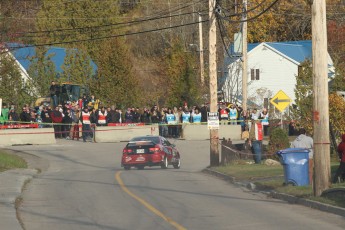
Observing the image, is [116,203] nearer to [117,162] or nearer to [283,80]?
[117,162]

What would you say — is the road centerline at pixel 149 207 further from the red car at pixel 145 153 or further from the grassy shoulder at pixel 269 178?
the red car at pixel 145 153

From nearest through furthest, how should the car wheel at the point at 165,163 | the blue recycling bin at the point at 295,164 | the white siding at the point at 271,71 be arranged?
the blue recycling bin at the point at 295,164, the car wheel at the point at 165,163, the white siding at the point at 271,71

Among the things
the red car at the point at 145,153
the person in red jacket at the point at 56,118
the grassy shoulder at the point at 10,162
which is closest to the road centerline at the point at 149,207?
the red car at the point at 145,153

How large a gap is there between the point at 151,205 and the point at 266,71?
61.6m

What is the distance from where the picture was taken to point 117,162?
4156cm

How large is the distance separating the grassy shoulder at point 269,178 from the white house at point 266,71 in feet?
145

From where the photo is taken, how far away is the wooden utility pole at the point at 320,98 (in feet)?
68.4

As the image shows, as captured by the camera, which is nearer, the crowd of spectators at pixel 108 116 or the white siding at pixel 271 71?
the crowd of spectators at pixel 108 116

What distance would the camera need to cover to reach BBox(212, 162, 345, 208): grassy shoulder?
20987 millimetres

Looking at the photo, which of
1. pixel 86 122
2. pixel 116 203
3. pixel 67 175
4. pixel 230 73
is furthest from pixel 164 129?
pixel 116 203

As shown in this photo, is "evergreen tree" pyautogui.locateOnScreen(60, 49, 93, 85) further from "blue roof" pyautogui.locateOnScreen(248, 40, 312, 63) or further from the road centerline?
the road centerline

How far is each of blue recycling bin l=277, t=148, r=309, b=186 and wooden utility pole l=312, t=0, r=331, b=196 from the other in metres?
2.37

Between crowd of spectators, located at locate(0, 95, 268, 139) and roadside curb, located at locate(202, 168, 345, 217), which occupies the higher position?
crowd of spectators, located at locate(0, 95, 268, 139)

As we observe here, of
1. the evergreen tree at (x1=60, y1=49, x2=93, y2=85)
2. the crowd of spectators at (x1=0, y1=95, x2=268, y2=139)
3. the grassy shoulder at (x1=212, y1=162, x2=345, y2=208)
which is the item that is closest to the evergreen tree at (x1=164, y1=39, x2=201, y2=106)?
the evergreen tree at (x1=60, y1=49, x2=93, y2=85)
